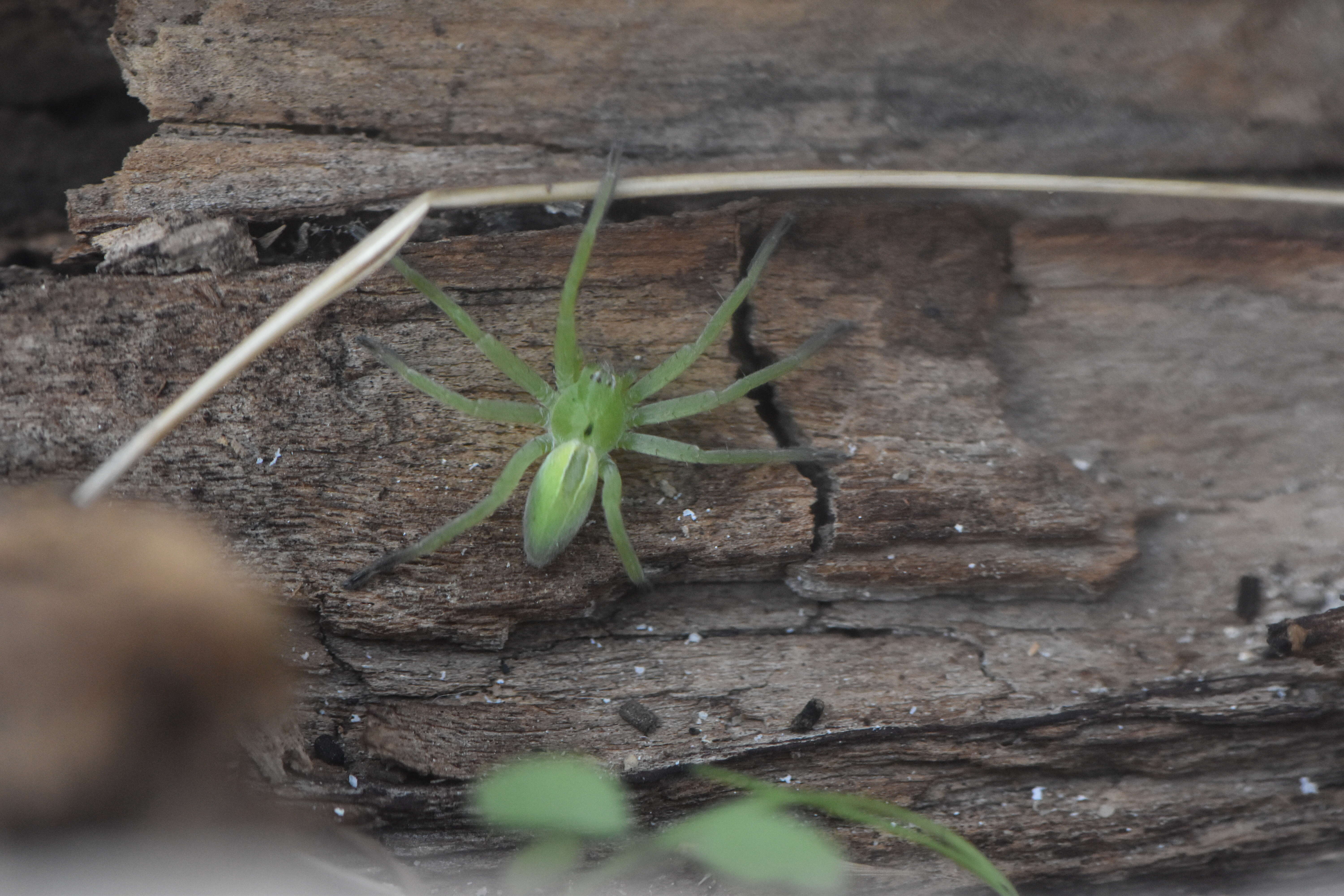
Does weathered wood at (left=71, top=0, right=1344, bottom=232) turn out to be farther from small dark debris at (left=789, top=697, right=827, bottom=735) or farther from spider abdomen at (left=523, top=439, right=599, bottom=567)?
small dark debris at (left=789, top=697, right=827, bottom=735)

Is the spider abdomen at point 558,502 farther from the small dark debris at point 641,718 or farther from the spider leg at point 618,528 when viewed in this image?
the small dark debris at point 641,718

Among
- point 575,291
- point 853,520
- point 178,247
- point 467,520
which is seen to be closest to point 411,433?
point 467,520

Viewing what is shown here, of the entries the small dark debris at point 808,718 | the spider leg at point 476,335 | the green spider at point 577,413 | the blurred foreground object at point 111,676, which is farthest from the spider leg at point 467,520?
the small dark debris at point 808,718

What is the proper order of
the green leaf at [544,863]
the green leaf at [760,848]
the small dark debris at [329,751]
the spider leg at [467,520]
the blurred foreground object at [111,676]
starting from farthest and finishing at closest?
the spider leg at [467,520] < the small dark debris at [329,751] < the green leaf at [544,863] < the green leaf at [760,848] < the blurred foreground object at [111,676]

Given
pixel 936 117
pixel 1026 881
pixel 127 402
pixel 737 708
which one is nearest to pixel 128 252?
pixel 127 402

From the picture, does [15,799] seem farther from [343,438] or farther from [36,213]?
[36,213]

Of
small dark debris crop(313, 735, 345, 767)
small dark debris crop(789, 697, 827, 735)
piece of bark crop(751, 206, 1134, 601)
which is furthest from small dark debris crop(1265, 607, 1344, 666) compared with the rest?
small dark debris crop(313, 735, 345, 767)
